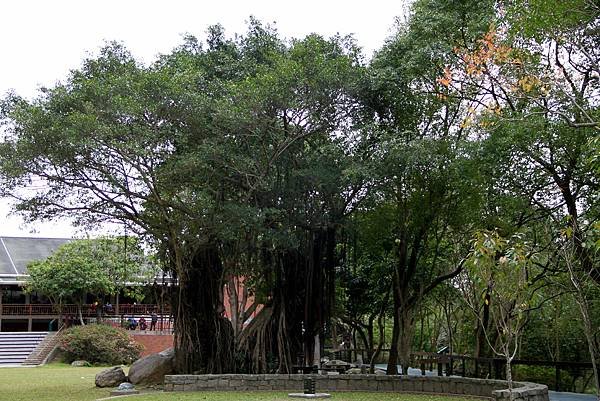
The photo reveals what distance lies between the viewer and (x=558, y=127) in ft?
39.4

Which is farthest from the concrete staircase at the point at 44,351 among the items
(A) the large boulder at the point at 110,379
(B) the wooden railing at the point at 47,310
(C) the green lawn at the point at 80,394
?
(A) the large boulder at the point at 110,379

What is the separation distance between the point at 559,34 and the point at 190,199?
801cm

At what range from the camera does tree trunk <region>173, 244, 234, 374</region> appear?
642 inches

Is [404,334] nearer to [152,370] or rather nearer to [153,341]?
[152,370]

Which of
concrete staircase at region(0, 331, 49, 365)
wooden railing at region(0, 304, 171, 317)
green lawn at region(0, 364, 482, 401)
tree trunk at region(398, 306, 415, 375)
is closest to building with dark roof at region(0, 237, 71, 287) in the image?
wooden railing at region(0, 304, 171, 317)

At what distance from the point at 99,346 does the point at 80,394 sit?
1279cm

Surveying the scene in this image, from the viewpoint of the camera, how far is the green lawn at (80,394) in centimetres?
1327

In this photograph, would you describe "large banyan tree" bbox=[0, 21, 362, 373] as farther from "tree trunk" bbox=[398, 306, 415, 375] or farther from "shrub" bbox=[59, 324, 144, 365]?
"shrub" bbox=[59, 324, 144, 365]

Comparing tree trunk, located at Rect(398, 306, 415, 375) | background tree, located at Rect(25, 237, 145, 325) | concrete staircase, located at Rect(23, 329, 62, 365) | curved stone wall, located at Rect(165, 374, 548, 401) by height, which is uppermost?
background tree, located at Rect(25, 237, 145, 325)

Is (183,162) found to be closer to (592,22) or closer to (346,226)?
(346,226)

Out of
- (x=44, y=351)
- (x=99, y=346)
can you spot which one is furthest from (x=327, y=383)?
(x=44, y=351)

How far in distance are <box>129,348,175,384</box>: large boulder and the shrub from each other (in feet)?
36.6

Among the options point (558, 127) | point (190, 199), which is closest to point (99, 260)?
point (190, 199)

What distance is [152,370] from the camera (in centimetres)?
1642
